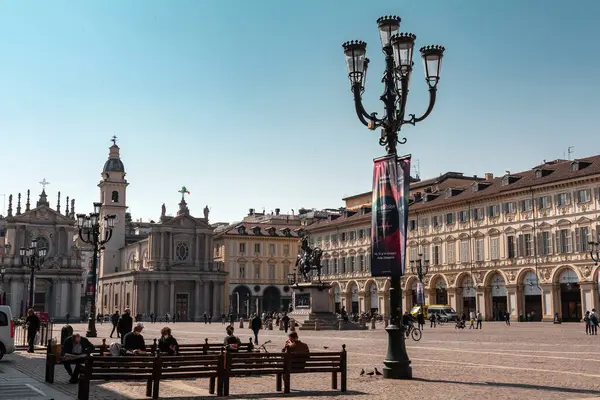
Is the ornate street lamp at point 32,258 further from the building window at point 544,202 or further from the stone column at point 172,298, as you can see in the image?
the stone column at point 172,298

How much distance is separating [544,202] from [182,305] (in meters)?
51.5

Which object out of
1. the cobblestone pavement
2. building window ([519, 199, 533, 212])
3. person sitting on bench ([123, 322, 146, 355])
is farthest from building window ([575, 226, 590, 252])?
person sitting on bench ([123, 322, 146, 355])

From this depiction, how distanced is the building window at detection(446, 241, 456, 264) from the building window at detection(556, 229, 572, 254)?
12.7 m

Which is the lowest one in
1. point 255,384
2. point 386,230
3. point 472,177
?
point 255,384

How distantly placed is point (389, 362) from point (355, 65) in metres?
7.30

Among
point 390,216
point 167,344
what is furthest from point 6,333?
point 390,216

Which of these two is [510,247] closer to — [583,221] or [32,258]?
[583,221]

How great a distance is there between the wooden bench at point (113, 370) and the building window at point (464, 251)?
198 feet

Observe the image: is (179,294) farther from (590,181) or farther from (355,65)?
(355,65)

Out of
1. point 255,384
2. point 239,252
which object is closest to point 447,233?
point 239,252

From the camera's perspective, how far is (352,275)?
3406 inches

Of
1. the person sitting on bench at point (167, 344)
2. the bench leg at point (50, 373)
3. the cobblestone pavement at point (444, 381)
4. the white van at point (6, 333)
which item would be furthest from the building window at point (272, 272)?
the bench leg at point (50, 373)

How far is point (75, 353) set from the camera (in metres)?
17.2

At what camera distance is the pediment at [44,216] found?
89.1 meters
